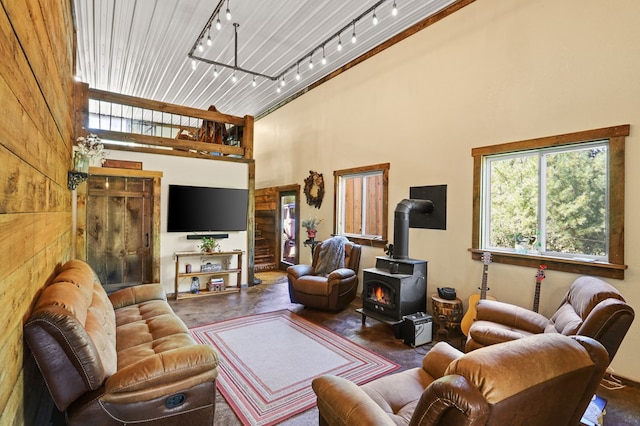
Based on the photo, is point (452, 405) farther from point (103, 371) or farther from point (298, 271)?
point (298, 271)

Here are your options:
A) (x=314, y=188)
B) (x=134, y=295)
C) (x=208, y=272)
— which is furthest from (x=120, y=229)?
(x=314, y=188)

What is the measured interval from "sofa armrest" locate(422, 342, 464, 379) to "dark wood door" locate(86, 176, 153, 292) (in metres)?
4.94

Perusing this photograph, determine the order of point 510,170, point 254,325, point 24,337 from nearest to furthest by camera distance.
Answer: point 24,337, point 510,170, point 254,325

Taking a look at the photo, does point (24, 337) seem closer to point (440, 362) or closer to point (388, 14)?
point (440, 362)

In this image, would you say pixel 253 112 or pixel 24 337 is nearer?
pixel 24 337

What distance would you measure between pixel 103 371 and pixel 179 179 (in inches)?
173

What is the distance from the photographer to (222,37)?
199 inches

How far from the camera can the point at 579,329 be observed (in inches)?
81.7

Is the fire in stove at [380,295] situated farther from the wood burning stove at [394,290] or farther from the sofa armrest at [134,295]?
the sofa armrest at [134,295]

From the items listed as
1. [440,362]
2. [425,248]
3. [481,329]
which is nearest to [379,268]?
[425,248]

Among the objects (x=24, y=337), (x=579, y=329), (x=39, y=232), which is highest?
(x=39, y=232)

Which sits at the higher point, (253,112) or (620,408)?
(253,112)

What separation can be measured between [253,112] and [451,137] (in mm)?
6233

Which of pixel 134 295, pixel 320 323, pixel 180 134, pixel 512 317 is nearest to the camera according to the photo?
pixel 512 317
